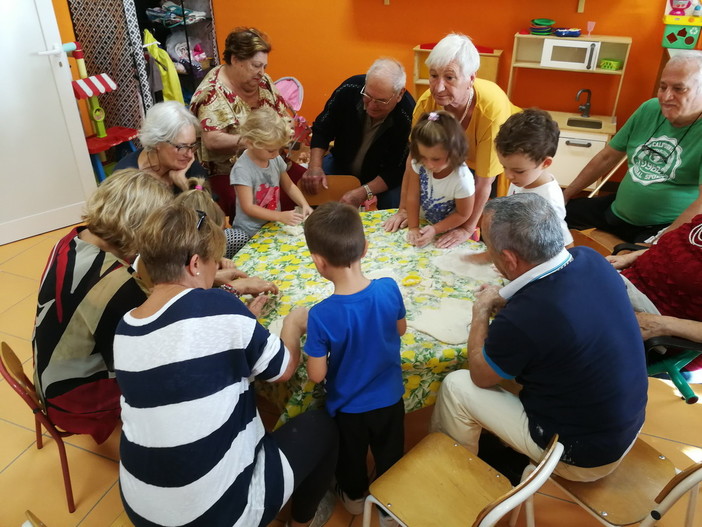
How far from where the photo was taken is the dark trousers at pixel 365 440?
1735 millimetres

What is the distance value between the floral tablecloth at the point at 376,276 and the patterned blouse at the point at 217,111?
0.94 meters

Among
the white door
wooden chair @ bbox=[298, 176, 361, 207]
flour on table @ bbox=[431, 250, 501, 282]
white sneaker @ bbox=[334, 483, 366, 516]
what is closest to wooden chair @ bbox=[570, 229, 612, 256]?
flour on table @ bbox=[431, 250, 501, 282]

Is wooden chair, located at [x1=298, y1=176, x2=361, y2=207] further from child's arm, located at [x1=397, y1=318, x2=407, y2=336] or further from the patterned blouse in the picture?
child's arm, located at [x1=397, y1=318, x2=407, y2=336]

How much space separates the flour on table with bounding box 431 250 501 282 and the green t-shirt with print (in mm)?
1235

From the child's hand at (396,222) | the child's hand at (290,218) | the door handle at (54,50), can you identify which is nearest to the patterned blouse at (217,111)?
the child's hand at (290,218)

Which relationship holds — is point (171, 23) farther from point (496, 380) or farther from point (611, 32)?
point (496, 380)

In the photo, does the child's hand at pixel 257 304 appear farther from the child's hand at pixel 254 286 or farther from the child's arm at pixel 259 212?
the child's arm at pixel 259 212

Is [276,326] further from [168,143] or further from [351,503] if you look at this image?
[168,143]

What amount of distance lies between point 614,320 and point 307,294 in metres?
1.02

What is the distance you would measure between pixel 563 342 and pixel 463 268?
0.70 metres

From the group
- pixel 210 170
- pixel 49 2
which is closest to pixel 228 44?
pixel 210 170

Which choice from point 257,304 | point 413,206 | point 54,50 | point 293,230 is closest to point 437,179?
point 413,206

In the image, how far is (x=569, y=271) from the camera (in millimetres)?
1496

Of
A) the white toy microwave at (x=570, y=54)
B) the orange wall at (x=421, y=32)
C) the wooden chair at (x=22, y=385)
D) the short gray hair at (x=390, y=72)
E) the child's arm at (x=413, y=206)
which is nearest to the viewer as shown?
the wooden chair at (x=22, y=385)
